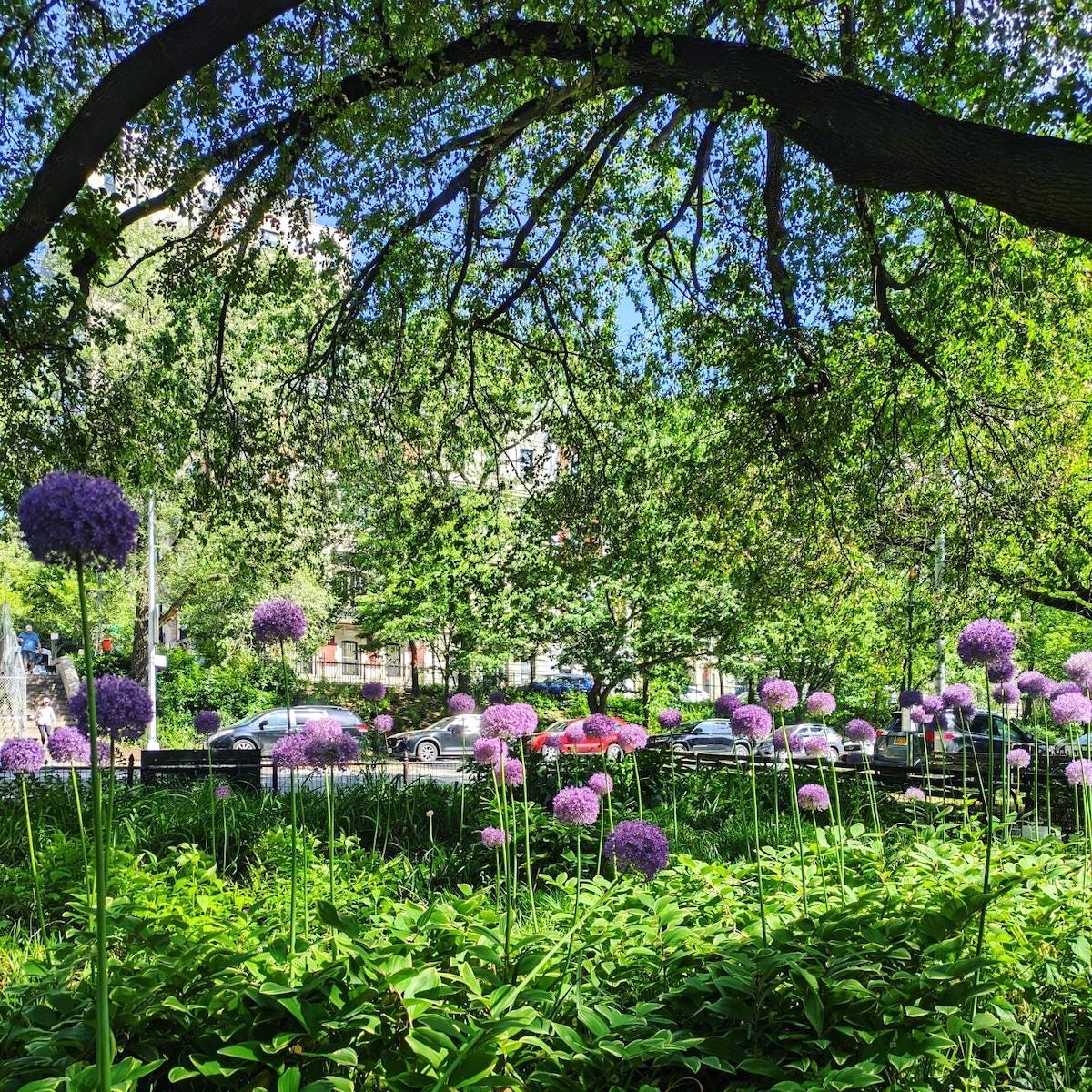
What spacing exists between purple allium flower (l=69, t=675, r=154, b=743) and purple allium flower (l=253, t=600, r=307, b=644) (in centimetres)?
49

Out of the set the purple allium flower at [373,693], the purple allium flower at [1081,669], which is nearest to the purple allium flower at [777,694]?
the purple allium flower at [1081,669]

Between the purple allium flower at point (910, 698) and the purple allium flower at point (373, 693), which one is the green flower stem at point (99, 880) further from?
the purple allium flower at point (910, 698)

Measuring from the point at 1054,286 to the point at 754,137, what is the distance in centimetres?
341

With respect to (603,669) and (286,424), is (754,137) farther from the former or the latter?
(603,669)

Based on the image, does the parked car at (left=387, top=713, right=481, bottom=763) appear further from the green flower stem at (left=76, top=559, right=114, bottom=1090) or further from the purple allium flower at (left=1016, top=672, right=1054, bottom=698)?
the green flower stem at (left=76, top=559, right=114, bottom=1090)

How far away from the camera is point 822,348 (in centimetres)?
919

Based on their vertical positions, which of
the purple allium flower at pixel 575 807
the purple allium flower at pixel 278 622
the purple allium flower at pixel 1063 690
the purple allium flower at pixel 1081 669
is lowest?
the purple allium flower at pixel 575 807

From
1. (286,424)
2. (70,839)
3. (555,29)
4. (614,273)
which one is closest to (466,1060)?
(70,839)

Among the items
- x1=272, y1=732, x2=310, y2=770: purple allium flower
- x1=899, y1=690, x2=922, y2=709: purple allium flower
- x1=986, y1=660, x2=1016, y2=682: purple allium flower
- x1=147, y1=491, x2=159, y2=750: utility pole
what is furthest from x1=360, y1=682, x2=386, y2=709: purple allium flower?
x1=147, y1=491, x2=159, y2=750: utility pole

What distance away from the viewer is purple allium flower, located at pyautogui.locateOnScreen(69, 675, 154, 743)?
324 cm

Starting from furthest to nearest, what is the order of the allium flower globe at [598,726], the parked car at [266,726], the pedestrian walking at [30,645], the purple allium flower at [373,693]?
the pedestrian walking at [30,645] → the parked car at [266,726] → the purple allium flower at [373,693] → the allium flower globe at [598,726]

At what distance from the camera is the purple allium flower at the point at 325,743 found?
170 inches

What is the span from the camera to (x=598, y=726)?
565 cm

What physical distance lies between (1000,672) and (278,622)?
287cm
